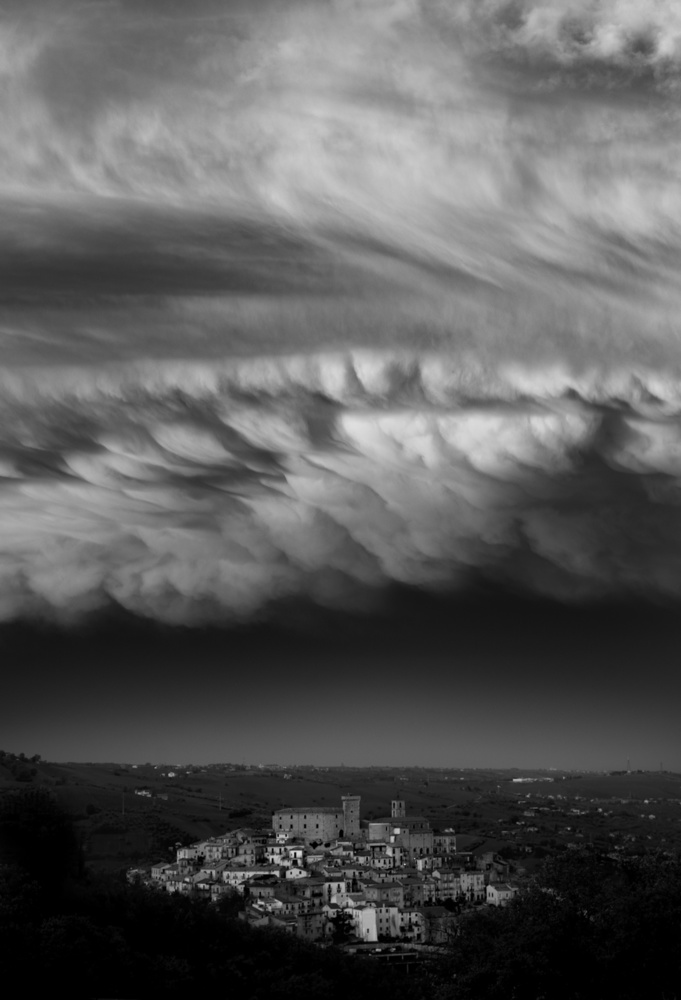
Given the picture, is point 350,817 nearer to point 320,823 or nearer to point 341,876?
point 320,823

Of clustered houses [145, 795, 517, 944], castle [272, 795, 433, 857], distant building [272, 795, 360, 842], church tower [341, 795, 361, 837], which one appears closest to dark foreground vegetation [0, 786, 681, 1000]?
clustered houses [145, 795, 517, 944]

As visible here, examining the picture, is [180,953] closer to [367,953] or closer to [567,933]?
[367,953]

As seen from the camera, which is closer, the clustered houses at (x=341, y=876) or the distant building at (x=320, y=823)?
the clustered houses at (x=341, y=876)

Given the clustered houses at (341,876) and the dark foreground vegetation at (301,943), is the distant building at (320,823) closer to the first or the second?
the clustered houses at (341,876)

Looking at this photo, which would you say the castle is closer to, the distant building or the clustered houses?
the distant building

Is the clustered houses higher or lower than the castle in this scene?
lower

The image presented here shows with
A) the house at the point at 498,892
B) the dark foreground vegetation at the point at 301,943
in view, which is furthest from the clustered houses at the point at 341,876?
the dark foreground vegetation at the point at 301,943
